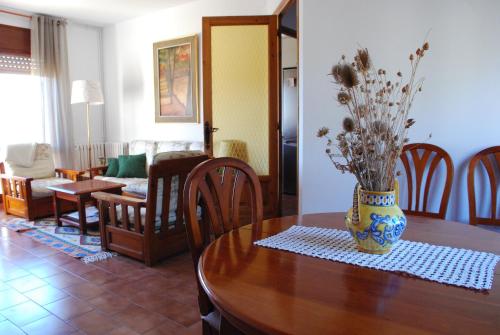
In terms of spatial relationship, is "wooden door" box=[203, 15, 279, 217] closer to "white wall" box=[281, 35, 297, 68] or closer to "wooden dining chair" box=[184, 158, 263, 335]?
"white wall" box=[281, 35, 297, 68]

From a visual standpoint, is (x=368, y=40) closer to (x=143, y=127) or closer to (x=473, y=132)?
(x=473, y=132)

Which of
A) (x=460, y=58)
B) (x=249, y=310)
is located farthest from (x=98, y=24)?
(x=249, y=310)

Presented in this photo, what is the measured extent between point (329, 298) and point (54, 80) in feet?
18.3

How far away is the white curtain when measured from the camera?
17.1 feet

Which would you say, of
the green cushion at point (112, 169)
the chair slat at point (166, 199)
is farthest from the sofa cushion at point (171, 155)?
the green cushion at point (112, 169)

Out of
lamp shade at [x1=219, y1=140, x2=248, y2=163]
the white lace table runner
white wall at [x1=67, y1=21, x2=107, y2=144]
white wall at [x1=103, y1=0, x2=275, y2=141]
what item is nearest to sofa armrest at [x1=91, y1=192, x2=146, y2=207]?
lamp shade at [x1=219, y1=140, x2=248, y2=163]

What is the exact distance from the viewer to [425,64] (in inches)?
94.2

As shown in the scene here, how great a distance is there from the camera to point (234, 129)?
428 cm

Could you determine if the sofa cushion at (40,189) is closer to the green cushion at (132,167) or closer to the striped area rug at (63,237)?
the striped area rug at (63,237)

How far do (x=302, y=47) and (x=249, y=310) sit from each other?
7.93 ft

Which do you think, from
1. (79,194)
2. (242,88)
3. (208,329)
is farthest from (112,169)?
(208,329)

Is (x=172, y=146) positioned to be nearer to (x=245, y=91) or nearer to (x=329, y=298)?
(x=245, y=91)

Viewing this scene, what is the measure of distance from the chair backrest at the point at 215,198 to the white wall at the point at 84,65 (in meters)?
5.02

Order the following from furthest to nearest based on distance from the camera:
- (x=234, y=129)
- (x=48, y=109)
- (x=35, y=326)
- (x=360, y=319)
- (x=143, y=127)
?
(x=143, y=127) < (x=48, y=109) < (x=234, y=129) < (x=35, y=326) < (x=360, y=319)
